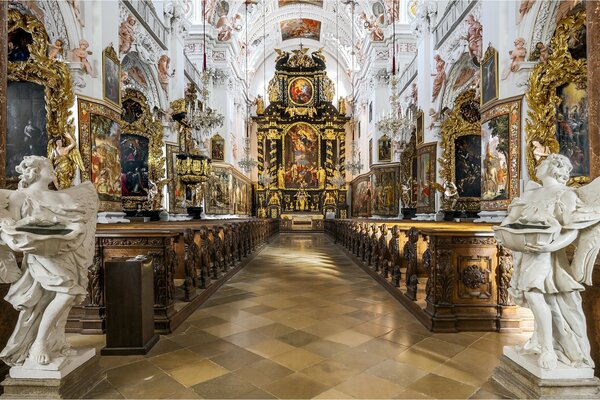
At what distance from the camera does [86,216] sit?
2.50 m

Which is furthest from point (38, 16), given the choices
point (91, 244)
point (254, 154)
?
point (254, 154)

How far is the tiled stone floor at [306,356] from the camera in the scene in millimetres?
2506

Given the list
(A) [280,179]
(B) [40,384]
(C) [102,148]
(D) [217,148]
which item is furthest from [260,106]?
(B) [40,384]

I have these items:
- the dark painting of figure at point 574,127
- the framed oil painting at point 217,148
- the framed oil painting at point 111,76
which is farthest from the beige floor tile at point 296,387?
the framed oil painting at point 217,148

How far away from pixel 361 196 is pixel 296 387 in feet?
63.7

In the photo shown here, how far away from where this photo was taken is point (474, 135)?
10867mm

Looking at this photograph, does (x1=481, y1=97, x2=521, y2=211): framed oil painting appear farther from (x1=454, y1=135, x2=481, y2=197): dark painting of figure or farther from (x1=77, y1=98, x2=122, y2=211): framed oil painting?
(x1=77, y1=98, x2=122, y2=211): framed oil painting

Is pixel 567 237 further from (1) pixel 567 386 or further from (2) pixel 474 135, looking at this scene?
(2) pixel 474 135

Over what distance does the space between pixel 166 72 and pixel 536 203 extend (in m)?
11.6

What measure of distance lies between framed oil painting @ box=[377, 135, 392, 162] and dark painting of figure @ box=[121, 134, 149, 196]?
34.3 feet

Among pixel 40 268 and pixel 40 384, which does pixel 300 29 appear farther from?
pixel 40 384

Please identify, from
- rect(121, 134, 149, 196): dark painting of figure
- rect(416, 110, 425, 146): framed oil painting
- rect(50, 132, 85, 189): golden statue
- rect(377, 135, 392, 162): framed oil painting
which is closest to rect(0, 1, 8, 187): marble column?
rect(50, 132, 85, 189): golden statue

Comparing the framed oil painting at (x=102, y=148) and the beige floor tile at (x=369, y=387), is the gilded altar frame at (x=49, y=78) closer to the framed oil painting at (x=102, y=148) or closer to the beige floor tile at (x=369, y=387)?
the framed oil painting at (x=102, y=148)

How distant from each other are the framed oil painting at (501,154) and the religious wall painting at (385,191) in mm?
7931
